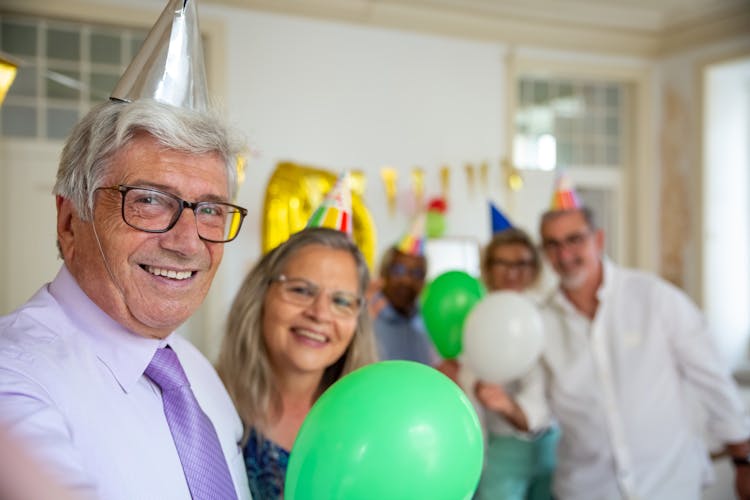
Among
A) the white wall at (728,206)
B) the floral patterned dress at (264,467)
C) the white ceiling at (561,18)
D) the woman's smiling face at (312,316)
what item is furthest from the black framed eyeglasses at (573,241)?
the white wall at (728,206)

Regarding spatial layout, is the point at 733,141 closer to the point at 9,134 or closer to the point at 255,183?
the point at 255,183

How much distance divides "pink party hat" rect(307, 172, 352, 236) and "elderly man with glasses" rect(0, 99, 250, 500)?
0.61m

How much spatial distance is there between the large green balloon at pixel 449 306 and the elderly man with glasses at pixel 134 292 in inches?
58.5

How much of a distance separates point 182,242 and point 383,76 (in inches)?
156

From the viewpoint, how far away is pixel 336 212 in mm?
1648

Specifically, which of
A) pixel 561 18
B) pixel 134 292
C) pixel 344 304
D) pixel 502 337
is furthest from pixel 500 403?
pixel 561 18

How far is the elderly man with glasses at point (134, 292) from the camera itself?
856 millimetres

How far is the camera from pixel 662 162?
533 cm

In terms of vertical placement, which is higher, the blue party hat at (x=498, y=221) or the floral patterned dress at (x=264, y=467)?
the blue party hat at (x=498, y=221)

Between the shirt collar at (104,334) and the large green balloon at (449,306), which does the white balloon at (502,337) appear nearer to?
the large green balloon at (449,306)

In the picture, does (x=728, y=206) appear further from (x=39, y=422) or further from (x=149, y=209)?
(x=39, y=422)

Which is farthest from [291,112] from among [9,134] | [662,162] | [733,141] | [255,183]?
[733,141]

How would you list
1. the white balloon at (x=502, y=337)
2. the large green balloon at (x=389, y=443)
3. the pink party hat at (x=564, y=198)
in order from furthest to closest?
the pink party hat at (x=564, y=198) → the white balloon at (x=502, y=337) → the large green balloon at (x=389, y=443)

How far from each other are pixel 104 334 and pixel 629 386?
195cm
